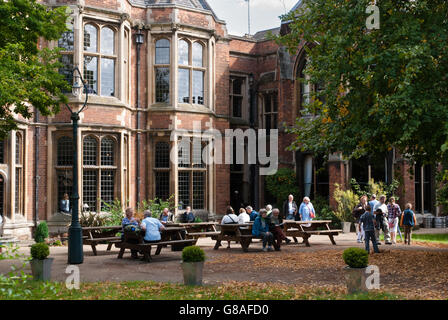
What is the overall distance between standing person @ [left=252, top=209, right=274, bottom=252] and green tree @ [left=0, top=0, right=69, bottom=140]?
6372mm

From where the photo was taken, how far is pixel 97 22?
68.9ft

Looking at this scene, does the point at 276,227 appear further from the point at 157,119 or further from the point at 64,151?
the point at 64,151

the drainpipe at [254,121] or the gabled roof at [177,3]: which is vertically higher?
the gabled roof at [177,3]

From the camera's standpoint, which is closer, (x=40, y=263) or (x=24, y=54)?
(x=40, y=263)

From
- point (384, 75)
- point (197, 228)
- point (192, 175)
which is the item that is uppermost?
point (384, 75)

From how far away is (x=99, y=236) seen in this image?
56.8ft

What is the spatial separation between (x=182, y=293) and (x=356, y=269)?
277 centimetres

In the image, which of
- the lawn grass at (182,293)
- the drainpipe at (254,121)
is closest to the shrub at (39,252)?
the lawn grass at (182,293)

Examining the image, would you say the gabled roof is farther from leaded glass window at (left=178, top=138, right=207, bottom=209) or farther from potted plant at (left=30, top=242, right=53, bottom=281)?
potted plant at (left=30, top=242, right=53, bottom=281)

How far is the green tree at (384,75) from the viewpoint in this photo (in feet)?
36.0

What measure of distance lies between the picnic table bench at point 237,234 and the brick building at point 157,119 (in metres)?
5.31

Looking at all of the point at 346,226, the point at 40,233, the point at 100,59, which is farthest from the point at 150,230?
the point at 346,226

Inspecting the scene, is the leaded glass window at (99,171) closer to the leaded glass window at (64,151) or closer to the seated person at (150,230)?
the leaded glass window at (64,151)
